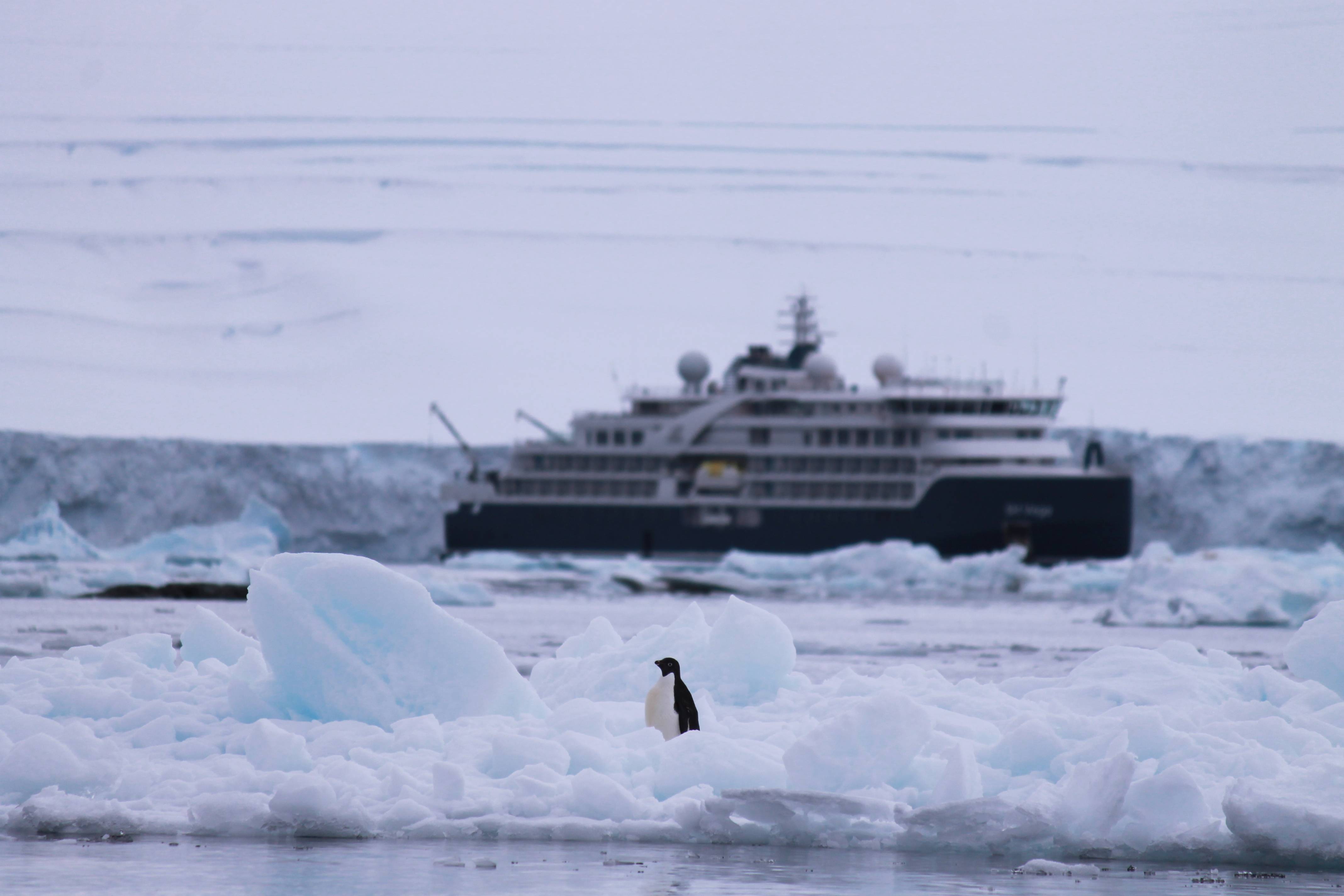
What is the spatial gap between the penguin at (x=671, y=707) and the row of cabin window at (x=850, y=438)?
48963 mm

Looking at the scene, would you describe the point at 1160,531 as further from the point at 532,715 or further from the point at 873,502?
the point at 532,715

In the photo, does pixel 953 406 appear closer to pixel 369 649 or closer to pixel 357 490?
pixel 357 490

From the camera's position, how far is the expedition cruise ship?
54250 millimetres

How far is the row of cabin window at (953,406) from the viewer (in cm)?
5641

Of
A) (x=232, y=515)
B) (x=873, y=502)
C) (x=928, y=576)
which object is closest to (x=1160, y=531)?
(x=873, y=502)

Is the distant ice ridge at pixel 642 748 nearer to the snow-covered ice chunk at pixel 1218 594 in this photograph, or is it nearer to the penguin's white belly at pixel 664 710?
the penguin's white belly at pixel 664 710

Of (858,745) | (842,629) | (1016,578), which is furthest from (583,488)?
(858,745)

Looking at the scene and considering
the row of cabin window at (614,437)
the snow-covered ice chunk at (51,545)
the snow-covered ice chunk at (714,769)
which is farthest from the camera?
the row of cabin window at (614,437)

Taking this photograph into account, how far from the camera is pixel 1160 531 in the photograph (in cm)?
6806

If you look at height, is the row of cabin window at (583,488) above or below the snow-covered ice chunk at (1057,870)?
above

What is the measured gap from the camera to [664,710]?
8.16 m

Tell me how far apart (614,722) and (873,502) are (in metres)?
48.5

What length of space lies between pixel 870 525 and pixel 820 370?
7096mm

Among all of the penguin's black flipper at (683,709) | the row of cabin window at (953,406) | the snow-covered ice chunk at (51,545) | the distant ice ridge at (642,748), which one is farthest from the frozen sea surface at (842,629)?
the row of cabin window at (953,406)
